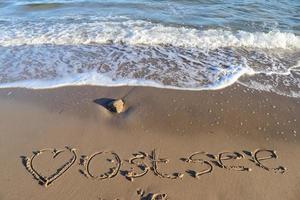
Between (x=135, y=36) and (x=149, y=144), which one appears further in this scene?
(x=135, y=36)

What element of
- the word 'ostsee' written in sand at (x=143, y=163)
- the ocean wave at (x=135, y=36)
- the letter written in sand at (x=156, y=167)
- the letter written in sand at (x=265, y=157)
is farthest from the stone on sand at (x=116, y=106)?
the ocean wave at (x=135, y=36)

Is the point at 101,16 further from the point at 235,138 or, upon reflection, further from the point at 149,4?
the point at 235,138

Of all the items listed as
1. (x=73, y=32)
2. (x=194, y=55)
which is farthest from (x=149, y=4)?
(x=194, y=55)

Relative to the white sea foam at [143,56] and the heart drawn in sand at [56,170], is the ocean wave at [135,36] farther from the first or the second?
the heart drawn in sand at [56,170]

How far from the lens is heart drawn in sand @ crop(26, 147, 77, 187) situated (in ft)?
13.0

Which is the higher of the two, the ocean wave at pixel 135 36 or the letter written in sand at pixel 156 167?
the ocean wave at pixel 135 36

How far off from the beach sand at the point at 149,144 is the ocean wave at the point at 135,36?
212cm

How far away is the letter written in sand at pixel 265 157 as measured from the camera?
4.14 metres

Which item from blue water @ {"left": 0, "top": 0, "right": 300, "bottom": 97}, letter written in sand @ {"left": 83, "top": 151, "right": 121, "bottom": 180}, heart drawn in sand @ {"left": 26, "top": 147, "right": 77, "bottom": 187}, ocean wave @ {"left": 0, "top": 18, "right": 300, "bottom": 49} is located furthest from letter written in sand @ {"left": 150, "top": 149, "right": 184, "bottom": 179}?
ocean wave @ {"left": 0, "top": 18, "right": 300, "bottom": 49}

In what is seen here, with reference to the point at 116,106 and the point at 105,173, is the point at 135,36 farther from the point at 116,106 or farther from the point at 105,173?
the point at 105,173

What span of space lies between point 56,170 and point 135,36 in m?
4.34

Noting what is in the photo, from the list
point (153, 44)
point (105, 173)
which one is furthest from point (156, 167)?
point (153, 44)

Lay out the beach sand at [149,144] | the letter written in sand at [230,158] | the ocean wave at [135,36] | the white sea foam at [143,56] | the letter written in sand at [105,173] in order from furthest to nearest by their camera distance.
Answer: the ocean wave at [135,36] < the white sea foam at [143,56] < the letter written in sand at [230,158] < the letter written in sand at [105,173] < the beach sand at [149,144]

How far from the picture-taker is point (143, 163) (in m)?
4.19
